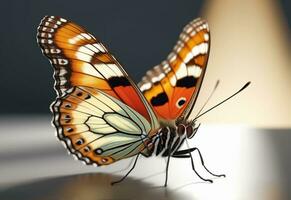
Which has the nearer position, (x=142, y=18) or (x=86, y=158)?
(x=86, y=158)

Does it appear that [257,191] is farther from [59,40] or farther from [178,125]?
[59,40]

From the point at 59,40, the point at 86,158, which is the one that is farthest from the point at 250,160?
the point at 59,40

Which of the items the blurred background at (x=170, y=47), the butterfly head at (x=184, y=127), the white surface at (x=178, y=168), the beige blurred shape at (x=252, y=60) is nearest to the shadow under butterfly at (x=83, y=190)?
the white surface at (x=178, y=168)

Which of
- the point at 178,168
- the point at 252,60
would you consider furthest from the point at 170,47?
the point at 178,168

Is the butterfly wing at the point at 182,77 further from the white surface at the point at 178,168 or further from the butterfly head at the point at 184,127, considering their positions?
the white surface at the point at 178,168

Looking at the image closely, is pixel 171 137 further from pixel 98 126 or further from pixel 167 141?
pixel 98 126

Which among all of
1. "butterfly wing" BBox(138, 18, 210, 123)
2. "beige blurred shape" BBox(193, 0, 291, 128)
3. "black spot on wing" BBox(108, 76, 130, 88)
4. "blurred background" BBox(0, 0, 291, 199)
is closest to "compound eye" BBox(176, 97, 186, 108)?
"butterfly wing" BBox(138, 18, 210, 123)
